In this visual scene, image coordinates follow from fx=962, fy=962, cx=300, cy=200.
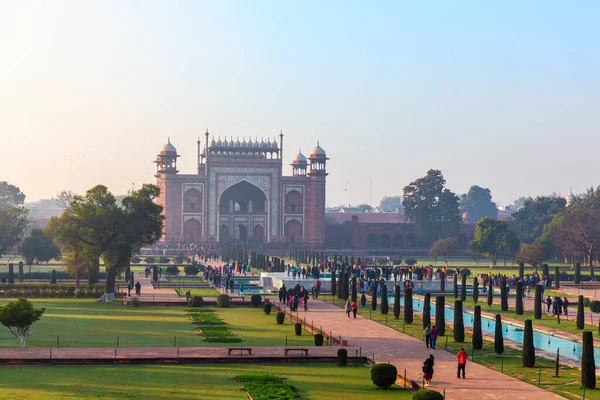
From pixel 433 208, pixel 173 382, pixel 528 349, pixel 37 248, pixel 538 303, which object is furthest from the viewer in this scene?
pixel 433 208

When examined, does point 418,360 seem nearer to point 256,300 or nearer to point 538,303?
point 538,303

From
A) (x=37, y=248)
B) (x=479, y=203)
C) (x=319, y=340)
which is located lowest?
(x=319, y=340)

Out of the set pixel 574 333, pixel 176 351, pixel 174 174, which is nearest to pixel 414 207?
pixel 174 174

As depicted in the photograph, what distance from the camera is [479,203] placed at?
160875 millimetres

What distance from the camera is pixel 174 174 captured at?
87.4m

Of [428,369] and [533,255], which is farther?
[533,255]

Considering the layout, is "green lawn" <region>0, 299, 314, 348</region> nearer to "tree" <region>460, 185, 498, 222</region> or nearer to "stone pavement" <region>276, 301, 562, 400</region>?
"stone pavement" <region>276, 301, 562, 400</region>

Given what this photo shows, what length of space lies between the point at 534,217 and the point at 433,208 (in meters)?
9.51

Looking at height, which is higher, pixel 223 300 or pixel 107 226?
pixel 107 226

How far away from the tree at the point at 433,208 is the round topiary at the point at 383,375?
231 ft

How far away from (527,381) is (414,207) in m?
71.0

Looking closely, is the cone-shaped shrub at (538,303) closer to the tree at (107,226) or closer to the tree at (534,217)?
the tree at (107,226)

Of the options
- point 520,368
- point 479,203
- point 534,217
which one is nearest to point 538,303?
point 520,368

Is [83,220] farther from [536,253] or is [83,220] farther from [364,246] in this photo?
[364,246]
